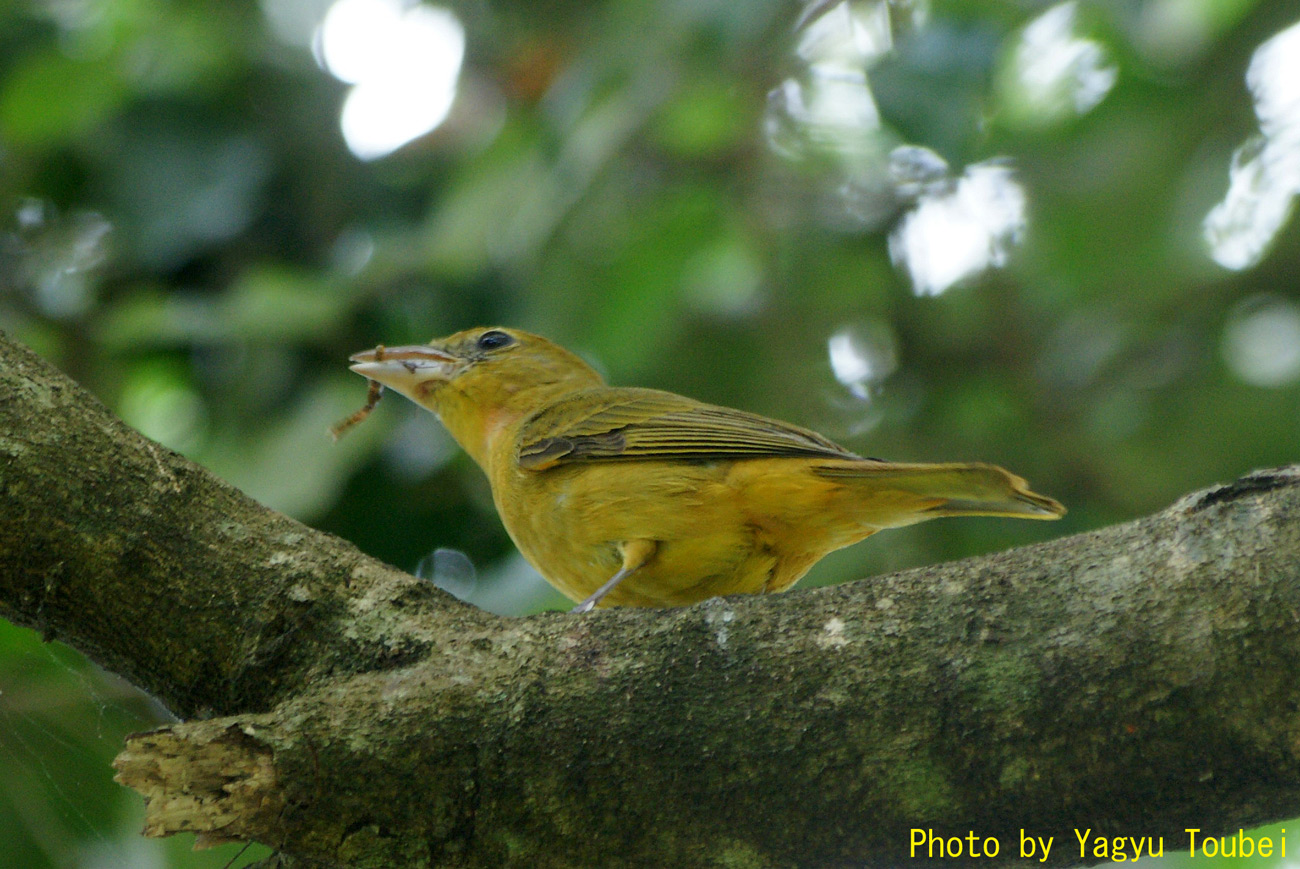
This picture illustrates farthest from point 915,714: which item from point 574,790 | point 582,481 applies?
point 582,481

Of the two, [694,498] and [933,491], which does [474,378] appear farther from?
[933,491]

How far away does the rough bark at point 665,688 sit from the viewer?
6.04 ft

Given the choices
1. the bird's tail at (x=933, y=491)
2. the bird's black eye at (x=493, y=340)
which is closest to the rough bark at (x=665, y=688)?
the bird's tail at (x=933, y=491)

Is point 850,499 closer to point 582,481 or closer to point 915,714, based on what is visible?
point 582,481

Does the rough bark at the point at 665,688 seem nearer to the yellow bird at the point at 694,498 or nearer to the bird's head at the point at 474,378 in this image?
the yellow bird at the point at 694,498

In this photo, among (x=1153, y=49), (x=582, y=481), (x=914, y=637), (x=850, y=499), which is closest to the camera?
(x=914, y=637)

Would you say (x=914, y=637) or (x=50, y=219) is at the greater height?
(x=50, y=219)

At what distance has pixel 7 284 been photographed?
545cm

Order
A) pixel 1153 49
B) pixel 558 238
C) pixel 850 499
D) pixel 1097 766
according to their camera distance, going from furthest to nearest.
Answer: pixel 1153 49, pixel 558 238, pixel 850 499, pixel 1097 766

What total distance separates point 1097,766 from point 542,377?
10.2 ft

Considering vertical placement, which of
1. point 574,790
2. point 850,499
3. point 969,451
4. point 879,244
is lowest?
point 574,790

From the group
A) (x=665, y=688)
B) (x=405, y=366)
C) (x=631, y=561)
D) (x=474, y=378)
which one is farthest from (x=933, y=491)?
(x=405, y=366)

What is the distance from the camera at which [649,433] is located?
11.9 ft

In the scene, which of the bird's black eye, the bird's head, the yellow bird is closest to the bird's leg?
the yellow bird
